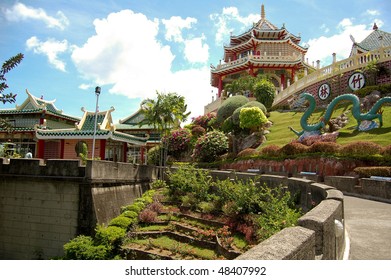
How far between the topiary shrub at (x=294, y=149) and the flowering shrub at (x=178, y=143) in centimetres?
1344

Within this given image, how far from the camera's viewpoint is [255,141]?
24.8 metres

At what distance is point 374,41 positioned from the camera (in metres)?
37.8

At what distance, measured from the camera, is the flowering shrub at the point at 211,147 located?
25141 millimetres

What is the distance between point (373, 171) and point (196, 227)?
763 centimetres

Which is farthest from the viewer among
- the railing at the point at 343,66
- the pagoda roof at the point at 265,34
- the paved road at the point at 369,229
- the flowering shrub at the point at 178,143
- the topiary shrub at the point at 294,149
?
the pagoda roof at the point at 265,34

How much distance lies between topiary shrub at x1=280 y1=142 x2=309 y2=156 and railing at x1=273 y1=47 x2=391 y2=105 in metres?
13.6

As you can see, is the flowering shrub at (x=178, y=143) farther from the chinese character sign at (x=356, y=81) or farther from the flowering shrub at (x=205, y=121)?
the chinese character sign at (x=356, y=81)

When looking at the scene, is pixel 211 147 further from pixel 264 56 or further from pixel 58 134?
pixel 264 56

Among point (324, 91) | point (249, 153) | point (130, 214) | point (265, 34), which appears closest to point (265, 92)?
point (324, 91)

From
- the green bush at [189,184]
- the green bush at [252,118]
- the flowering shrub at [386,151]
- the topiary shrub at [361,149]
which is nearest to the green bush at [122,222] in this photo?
the green bush at [189,184]

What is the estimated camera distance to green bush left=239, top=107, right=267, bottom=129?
994 inches
